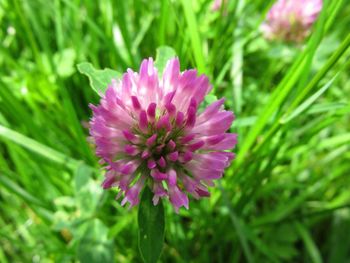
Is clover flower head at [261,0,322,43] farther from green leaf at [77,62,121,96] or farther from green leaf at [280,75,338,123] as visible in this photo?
green leaf at [77,62,121,96]

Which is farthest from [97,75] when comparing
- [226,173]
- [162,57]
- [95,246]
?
[226,173]

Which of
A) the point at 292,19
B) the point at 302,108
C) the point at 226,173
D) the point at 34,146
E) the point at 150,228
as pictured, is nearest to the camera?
the point at 150,228

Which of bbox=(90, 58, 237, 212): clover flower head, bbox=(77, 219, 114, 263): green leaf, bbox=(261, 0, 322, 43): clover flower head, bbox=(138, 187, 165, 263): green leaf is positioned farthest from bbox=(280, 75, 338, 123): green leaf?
bbox=(261, 0, 322, 43): clover flower head

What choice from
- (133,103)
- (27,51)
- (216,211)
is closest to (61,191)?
→ (216,211)

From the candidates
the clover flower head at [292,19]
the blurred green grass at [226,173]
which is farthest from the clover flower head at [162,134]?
the clover flower head at [292,19]

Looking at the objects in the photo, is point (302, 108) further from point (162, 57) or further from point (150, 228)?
point (150, 228)

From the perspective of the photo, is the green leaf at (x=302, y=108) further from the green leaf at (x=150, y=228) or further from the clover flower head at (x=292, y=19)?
the clover flower head at (x=292, y=19)
